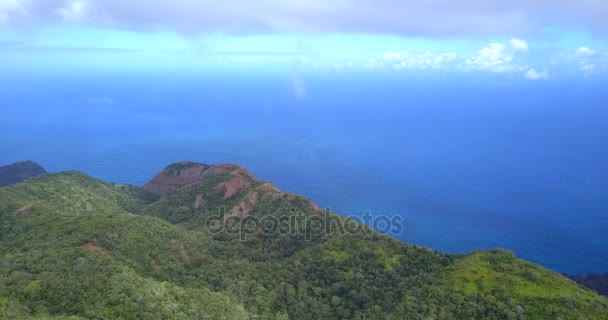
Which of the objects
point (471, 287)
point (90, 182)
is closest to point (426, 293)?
point (471, 287)

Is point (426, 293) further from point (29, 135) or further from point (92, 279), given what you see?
point (29, 135)

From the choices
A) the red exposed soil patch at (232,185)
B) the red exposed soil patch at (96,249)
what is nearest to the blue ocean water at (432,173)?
the red exposed soil patch at (232,185)

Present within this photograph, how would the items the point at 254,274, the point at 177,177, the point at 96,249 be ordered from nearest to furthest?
the point at 96,249 → the point at 254,274 → the point at 177,177

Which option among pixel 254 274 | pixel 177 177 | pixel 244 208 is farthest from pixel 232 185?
pixel 254 274

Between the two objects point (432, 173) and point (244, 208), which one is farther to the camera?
point (432, 173)

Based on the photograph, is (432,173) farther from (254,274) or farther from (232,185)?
(254,274)

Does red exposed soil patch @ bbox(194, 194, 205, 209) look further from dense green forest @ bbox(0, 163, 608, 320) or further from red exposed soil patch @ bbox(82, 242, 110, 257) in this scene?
red exposed soil patch @ bbox(82, 242, 110, 257)
